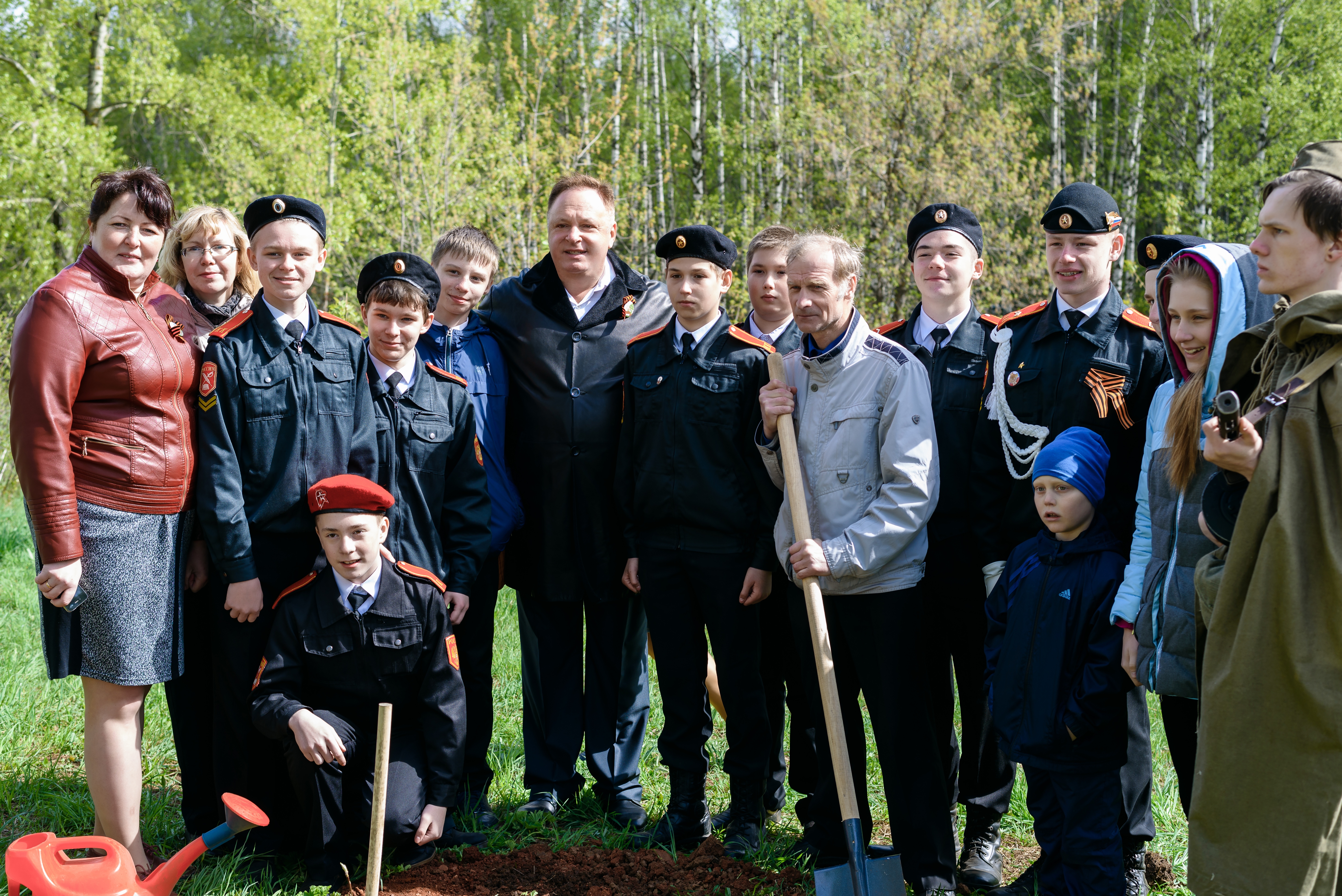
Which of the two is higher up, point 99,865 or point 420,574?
point 420,574

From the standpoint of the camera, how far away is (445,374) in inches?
168

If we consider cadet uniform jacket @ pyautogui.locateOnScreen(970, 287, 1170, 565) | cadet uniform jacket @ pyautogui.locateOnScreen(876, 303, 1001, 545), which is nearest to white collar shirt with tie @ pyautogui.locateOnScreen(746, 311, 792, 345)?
cadet uniform jacket @ pyautogui.locateOnScreen(876, 303, 1001, 545)

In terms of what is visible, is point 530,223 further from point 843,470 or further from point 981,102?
point 843,470

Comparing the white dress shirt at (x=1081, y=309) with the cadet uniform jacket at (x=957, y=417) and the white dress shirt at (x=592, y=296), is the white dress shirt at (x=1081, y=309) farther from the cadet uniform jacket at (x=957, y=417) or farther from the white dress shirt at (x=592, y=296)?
the white dress shirt at (x=592, y=296)

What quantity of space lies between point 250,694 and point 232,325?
54.9 inches

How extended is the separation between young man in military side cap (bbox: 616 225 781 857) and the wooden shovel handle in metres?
0.39

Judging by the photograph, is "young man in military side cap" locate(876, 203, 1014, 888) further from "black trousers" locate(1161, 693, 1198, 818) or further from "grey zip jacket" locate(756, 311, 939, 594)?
"black trousers" locate(1161, 693, 1198, 818)

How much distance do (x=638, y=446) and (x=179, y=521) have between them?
1774 mm

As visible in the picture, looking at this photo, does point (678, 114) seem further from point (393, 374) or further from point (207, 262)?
point (393, 374)

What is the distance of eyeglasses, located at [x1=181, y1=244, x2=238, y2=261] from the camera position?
4.28 meters

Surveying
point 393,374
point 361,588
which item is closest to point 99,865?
point 361,588

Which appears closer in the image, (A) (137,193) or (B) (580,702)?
(A) (137,193)

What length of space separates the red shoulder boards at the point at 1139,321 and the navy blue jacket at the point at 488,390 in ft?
8.60

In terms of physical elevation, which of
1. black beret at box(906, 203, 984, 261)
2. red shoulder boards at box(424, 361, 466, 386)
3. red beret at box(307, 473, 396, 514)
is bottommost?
red beret at box(307, 473, 396, 514)
